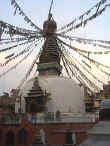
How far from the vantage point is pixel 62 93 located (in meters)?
21.0

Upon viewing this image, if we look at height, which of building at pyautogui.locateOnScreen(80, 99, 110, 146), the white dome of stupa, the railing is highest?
building at pyautogui.locateOnScreen(80, 99, 110, 146)

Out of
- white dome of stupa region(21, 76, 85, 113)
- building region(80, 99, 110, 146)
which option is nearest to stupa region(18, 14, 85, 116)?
white dome of stupa region(21, 76, 85, 113)

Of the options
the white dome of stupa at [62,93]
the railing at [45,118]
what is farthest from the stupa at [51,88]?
the railing at [45,118]

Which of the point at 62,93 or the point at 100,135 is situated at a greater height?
the point at 100,135

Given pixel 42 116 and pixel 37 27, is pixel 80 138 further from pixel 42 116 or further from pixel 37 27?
pixel 37 27

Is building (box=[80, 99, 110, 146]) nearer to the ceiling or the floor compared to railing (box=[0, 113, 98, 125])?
nearer to the ceiling

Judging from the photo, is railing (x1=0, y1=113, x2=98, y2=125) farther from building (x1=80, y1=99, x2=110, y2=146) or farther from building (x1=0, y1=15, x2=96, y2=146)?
building (x1=80, y1=99, x2=110, y2=146)

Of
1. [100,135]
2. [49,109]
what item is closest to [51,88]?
[49,109]

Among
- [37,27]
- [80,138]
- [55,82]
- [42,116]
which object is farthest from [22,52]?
[80,138]

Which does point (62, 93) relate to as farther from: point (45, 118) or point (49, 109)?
point (45, 118)

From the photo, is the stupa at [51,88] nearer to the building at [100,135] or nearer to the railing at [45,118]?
the railing at [45,118]

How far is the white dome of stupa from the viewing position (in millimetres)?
20359

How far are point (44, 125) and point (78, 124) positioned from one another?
8.14 ft

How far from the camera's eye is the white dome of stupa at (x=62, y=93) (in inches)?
802
